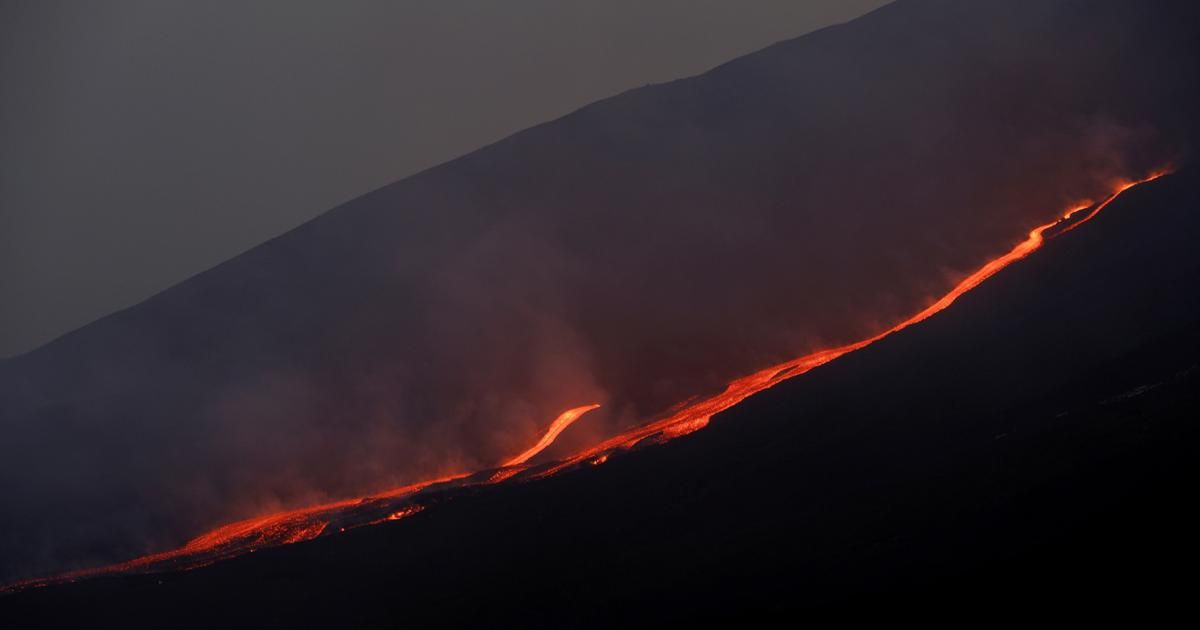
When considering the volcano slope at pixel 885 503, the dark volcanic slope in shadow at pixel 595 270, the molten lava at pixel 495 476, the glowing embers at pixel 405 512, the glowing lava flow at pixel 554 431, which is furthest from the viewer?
the dark volcanic slope in shadow at pixel 595 270

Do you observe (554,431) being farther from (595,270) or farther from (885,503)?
(885,503)

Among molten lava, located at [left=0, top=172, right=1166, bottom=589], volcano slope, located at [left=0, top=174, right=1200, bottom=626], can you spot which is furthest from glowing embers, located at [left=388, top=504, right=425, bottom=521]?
volcano slope, located at [left=0, top=174, right=1200, bottom=626]

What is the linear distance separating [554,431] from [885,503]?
974 centimetres

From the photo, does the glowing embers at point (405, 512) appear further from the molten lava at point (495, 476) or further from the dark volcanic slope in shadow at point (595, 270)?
the dark volcanic slope in shadow at point (595, 270)

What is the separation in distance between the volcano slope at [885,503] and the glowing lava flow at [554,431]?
3454mm

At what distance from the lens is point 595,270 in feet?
80.7

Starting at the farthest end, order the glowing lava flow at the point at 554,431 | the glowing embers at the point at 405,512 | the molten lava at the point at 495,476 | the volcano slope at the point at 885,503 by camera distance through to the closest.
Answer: the glowing lava flow at the point at 554,431 → the molten lava at the point at 495,476 → the glowing embers at the point at 405,512 → the volcano slope at the point at 885,503

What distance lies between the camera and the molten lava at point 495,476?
14180mm

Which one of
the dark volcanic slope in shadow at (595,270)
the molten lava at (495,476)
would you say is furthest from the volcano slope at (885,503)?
the dark volcanic slope in shadow at (595,270)

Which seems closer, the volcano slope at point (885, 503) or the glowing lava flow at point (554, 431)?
the volcano slope at point (885, 503)

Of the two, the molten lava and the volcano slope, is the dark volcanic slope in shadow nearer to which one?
the molten lava

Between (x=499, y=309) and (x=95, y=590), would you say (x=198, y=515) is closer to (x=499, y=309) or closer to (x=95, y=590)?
(x=95, y=590)

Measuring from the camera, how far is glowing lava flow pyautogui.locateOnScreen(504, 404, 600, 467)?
17.2 metres

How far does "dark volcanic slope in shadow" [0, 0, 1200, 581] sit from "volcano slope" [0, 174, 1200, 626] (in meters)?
4.90
